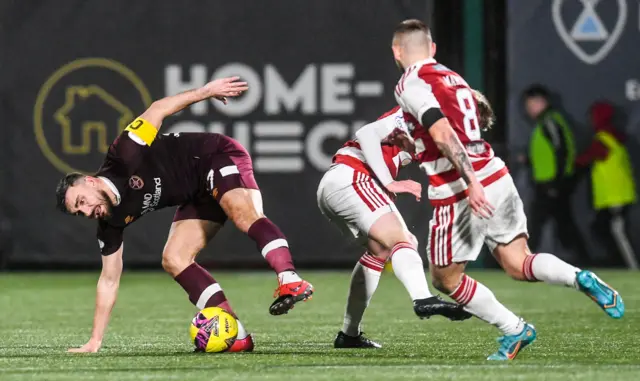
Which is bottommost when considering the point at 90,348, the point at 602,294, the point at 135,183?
the point at 90,348

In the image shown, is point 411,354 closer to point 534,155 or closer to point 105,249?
point 105,249

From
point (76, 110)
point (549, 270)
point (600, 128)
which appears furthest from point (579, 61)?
point (549, 270)

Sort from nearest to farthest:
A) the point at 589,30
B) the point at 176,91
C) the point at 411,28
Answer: the point at 411,28 → the point at 589,30 → the point at 176,91

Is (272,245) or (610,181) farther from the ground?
(272,245)

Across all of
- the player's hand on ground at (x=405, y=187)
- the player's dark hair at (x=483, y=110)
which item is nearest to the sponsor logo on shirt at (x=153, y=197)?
the player's hand on ground at (x=405, y=187)

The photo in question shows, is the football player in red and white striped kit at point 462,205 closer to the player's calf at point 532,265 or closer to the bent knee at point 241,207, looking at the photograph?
the player's calf at point 532,265

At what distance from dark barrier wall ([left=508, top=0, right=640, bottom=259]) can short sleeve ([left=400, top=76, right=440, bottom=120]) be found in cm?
886

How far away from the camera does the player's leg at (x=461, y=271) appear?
6.57 meters

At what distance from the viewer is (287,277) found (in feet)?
23.7

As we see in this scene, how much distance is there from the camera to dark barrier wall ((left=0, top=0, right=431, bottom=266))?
1541 centimetres

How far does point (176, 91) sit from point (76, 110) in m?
1.22

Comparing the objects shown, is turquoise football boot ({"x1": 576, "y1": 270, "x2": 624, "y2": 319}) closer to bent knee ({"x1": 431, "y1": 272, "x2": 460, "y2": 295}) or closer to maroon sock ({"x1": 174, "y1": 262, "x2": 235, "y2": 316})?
bent knee ({"x1": 431, "y1": 272, "x2": 460, "y2": 295})

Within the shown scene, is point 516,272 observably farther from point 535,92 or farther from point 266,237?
point 535,92

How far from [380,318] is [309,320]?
57 centimetres
